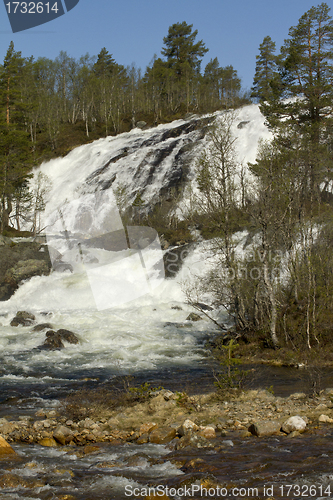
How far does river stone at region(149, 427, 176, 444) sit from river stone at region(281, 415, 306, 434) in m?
1.80

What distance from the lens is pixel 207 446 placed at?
582cm

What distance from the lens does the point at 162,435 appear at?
639cm

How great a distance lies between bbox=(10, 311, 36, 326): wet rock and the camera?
19.1 m

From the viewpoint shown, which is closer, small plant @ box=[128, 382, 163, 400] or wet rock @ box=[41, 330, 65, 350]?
small plant @ box=[128, 382, 163, 400]

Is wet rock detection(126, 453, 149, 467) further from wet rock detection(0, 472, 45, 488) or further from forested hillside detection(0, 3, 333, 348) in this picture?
forested hillside detection(0, 3, 333, 348)

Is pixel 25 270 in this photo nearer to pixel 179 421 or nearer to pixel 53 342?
pixel 53 342

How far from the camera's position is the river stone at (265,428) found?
6.22 m

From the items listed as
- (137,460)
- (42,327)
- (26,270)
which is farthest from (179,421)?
(26,270)

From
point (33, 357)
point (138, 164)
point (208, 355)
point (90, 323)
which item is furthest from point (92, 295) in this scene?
point (138, 164)

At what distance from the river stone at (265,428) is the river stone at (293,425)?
11 centimetres

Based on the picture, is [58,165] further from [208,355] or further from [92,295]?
[208,355]

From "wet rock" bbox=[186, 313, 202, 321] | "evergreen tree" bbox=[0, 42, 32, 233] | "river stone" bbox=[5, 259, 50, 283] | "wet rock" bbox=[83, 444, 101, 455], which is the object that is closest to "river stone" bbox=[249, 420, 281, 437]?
"wet rock" bbox=[83, 444, 101, 455]

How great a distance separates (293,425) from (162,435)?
211 centimetres

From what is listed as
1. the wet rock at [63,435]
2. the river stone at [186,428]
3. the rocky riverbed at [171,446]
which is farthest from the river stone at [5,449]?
the river stone at [186,428]
